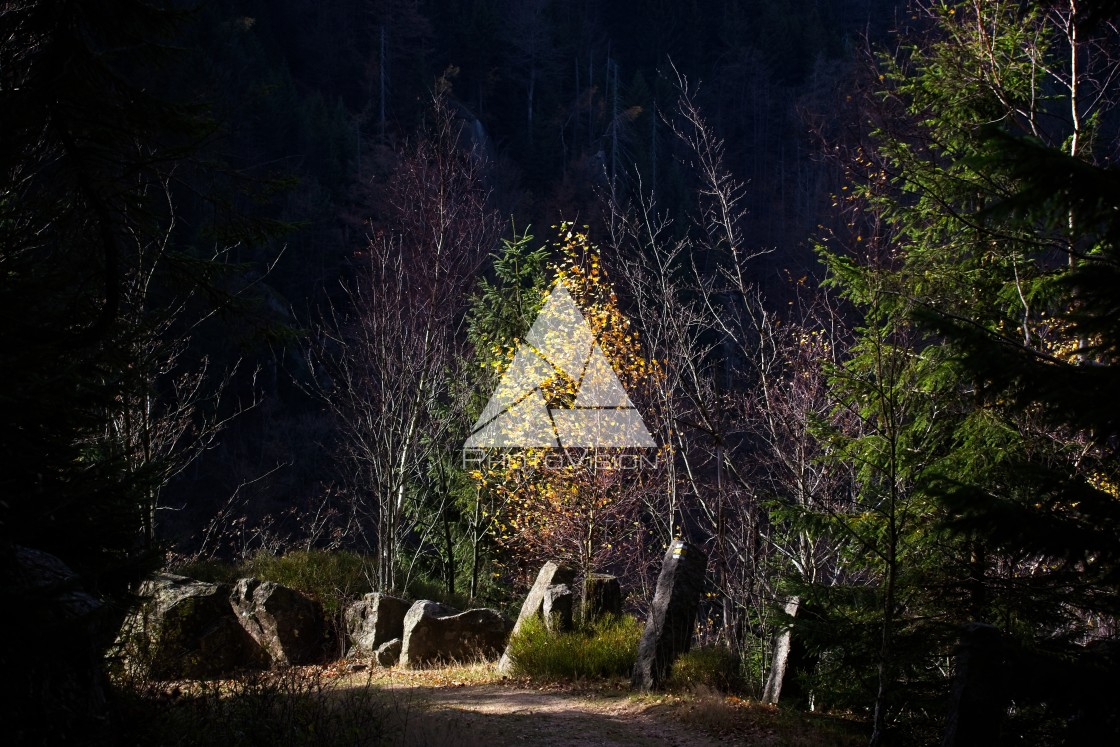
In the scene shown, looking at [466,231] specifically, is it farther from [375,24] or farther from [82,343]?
→ [375,24]

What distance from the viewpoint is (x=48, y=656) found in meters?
3.15

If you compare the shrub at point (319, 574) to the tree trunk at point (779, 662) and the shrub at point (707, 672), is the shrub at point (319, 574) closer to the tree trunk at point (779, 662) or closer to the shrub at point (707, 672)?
the shrub at point (707, 672)

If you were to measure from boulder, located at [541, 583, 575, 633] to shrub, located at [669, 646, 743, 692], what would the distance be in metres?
1.75

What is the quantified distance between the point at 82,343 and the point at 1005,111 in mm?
6740

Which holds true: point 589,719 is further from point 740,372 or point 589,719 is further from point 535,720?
point 740,372

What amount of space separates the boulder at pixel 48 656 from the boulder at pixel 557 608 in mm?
6384

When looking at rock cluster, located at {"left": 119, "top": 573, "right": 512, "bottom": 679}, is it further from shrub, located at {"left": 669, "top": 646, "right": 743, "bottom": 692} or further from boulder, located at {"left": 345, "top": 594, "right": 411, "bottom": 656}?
shrub, located at {"left": 669, "top": 646, "right": 743, "bottom": 692}

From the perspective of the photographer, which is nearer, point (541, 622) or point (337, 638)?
point (541, 622)

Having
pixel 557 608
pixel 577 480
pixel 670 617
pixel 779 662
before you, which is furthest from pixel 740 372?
pixel 779 662

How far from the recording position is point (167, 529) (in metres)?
20.0

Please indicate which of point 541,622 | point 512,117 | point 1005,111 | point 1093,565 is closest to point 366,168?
point 512,117

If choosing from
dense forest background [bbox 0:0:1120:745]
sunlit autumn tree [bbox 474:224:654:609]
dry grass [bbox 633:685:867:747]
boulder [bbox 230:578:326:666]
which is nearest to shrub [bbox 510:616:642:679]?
dense forest background [bbox 0:0:1120:745]

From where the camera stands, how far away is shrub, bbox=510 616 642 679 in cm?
891

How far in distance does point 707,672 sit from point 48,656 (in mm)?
6413
